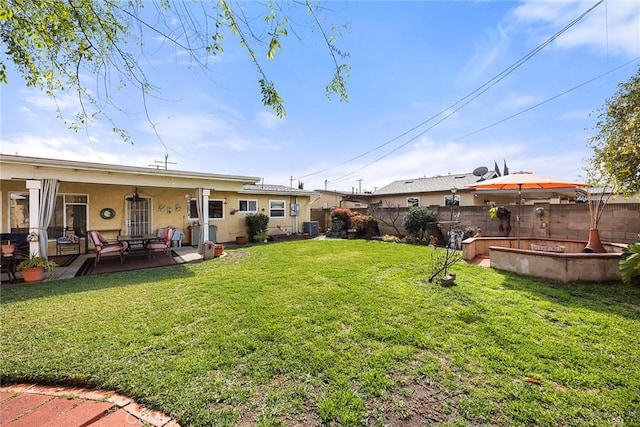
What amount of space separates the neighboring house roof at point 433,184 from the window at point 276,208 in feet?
33.8

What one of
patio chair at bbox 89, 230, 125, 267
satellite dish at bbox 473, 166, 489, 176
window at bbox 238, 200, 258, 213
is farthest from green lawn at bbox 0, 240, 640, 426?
satellite dish at bbox 473, 166, 489, 176

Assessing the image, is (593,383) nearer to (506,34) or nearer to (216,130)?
(506,34)

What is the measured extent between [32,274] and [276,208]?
9941mm

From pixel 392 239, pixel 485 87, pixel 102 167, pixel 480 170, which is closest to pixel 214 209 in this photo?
pixel 102 167

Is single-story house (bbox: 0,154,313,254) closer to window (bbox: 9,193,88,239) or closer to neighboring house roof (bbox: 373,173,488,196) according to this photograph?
window (bbox: 9,193,88,239)

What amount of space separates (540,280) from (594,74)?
6.66 metres

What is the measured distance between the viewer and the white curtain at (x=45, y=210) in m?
6.48

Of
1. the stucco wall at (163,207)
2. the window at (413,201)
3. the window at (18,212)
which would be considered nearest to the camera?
the window at (18,212)

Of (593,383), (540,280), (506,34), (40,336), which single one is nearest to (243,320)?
(40,336)

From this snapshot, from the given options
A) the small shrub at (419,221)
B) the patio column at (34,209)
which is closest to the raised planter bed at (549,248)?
the small shrub at (419,221)

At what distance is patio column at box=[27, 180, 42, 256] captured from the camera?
6.40 meters

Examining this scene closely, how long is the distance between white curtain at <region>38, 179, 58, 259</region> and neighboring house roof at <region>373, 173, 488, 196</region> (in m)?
18.9

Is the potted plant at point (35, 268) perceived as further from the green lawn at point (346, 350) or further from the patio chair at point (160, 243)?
the patio chair at point (160, 243)

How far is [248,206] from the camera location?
1359 cm
